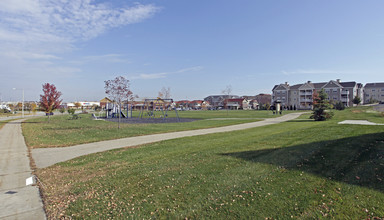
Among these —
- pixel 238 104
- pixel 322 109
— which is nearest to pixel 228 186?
pixel 322 109

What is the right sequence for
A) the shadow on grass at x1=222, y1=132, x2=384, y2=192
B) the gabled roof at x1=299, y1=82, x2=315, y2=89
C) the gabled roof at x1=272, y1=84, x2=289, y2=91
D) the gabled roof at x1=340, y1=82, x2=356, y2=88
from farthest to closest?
the gabled roof at x1=272, y1=84, x2=289, y2=91 < the gabled roof at x1=299, y1=82, x2=315, y2=89 < the gabled roof at x1=340, y1=82, x2=356, y2=88 < the shadow on grass at x1=222, y1=132, x2=384, y2=192

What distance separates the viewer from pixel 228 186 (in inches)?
218

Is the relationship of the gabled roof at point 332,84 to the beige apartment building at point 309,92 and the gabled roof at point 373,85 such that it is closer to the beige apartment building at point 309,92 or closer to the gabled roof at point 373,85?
the beige apartment building at point 309,92

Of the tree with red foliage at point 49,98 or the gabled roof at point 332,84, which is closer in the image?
the tree with red foliage at point 49,98

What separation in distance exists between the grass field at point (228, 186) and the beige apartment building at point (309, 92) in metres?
80.9

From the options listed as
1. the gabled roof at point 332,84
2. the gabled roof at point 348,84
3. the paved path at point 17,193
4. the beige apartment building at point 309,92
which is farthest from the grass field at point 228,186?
the gabled roof at point 348,84

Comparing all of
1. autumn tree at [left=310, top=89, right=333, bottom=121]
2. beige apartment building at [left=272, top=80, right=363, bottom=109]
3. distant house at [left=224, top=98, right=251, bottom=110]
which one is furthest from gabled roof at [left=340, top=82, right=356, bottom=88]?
autumn tree at [left=310, top=89, right=333, bottom=121]

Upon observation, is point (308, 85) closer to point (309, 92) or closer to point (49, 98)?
point (309, 92)

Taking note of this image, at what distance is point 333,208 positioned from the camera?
4336 millimetres

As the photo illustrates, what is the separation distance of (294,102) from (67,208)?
10160 centimetres

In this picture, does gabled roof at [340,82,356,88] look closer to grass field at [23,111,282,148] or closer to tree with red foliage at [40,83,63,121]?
grass field at [23,111,282,148]

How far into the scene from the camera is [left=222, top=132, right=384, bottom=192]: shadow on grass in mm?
5711

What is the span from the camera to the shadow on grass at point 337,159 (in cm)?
571

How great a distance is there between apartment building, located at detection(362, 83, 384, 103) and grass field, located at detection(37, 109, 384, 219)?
374 feet
